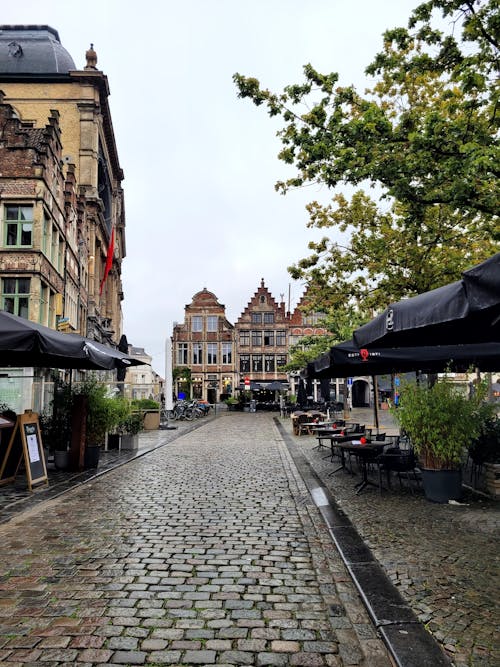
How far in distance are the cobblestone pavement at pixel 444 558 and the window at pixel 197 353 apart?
187ft

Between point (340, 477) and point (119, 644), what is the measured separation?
701cm

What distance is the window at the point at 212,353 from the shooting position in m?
64.7

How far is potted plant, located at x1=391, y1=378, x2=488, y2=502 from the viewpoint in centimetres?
725

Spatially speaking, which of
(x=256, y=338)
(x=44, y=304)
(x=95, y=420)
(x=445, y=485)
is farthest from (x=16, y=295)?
(x=256, y=338)

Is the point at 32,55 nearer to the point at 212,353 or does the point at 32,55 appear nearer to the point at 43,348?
the point at 212,353

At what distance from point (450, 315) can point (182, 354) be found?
6192 centimetres

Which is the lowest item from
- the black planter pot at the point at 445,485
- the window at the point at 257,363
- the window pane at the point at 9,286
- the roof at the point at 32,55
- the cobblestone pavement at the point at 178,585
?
the cobblestone pavement at the point at 178,585

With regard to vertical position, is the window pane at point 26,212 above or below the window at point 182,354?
above

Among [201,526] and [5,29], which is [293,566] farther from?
[5,29]

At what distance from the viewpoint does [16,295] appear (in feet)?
69.2

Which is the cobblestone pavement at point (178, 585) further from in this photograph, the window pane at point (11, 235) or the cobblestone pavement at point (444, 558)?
the window pane at point (11, 235)

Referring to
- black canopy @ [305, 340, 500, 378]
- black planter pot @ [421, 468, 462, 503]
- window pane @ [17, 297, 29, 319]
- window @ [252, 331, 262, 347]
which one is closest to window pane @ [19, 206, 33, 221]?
window pane @ [17, 297, 29, 319]

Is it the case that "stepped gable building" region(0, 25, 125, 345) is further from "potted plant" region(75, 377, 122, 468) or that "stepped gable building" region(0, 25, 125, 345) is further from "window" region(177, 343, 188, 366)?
"potted plant" region(75, 377, 122, 468)

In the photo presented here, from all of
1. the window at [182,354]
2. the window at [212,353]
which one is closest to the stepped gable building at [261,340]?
the window at [212,353]
